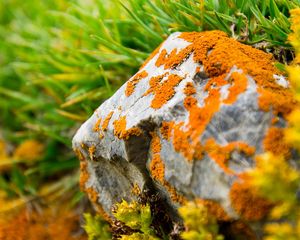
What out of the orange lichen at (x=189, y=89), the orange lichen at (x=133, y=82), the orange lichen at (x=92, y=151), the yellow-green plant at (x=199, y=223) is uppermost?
the orange lichen at (x=189, y=89)

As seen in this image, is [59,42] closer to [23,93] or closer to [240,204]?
[23,93]

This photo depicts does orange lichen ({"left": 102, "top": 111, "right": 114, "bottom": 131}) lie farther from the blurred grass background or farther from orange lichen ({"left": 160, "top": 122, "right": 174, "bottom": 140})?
the blurred grass background

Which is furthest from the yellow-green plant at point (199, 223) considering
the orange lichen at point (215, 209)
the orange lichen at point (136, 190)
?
the orange lichen at point (136, 190)

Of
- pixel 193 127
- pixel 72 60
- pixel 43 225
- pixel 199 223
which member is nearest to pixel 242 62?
pixel 193 127

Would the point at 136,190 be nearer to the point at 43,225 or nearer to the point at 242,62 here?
the point at 242,62

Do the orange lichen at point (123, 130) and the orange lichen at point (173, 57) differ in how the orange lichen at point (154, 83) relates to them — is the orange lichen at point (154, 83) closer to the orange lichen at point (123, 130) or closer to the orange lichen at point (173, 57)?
the orange lichen at point (173, 57)

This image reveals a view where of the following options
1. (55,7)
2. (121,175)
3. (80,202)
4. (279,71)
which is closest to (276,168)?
(279,71)
